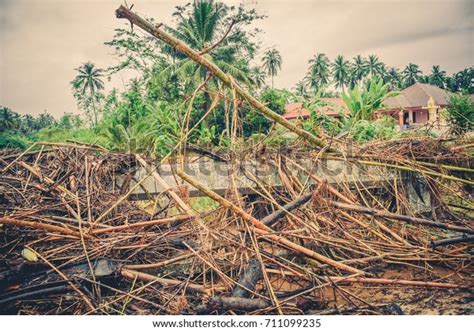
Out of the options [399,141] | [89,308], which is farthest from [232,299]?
[399,141]

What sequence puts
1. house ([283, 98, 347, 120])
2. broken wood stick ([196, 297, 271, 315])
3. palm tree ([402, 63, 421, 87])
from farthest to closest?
palm tree ([402, 63, 421, 87])
house ([283, 98, 347, 120])
broken wood stick ([196, 297, 271, 315])

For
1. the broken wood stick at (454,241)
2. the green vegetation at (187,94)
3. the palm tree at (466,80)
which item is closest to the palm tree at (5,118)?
the green vegetation at (187,94)

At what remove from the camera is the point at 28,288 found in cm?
196

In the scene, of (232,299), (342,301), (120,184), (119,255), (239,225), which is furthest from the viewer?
(120,184)

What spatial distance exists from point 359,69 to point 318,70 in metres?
9.77

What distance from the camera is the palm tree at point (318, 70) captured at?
Answer: 46.7 meters

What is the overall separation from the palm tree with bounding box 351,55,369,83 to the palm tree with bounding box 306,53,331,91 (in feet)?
23.1

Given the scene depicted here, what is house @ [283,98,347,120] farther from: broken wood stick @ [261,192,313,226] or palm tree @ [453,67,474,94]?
palm tree @ [453,67,474,94]

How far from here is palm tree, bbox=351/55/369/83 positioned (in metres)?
52.0

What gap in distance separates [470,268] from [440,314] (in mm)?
751

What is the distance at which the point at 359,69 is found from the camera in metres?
52.2

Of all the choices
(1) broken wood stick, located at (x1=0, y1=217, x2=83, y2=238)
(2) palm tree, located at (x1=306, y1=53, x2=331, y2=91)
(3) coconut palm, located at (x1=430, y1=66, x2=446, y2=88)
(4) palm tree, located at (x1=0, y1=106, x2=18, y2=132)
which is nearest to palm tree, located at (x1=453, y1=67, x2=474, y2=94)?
(1) broken wood stick, located at (x1=0, y1=217, x2=83, y2=238)

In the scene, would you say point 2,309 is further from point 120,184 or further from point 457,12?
point 457,12

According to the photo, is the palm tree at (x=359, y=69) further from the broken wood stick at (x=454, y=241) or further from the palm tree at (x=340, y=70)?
the broken wood stick at (x=454, y=241)
